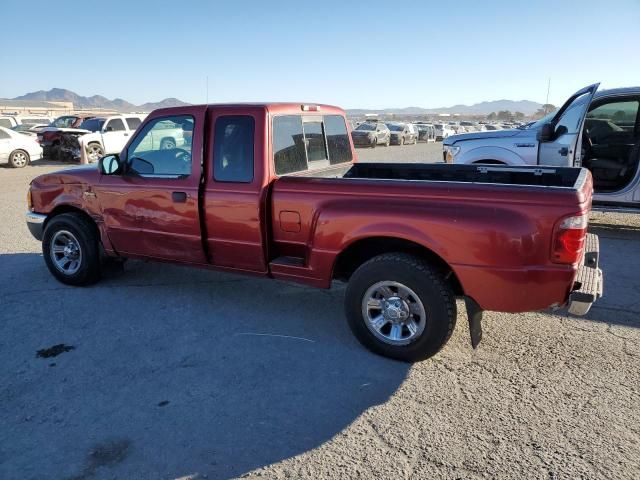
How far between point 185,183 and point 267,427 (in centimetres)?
240

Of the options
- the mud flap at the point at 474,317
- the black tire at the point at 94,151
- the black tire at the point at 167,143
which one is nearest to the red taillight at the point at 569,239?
the mud flap at the point at 474,317

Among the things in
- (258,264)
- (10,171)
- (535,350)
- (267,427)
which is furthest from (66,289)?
(10,171)

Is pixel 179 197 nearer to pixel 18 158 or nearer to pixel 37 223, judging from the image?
pixel 37 223

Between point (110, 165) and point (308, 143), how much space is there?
1964 millimetres

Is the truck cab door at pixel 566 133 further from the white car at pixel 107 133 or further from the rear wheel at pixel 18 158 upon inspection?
the rear wheel at pixel 18 158

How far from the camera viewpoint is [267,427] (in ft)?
9.91

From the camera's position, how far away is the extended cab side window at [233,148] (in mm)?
4273

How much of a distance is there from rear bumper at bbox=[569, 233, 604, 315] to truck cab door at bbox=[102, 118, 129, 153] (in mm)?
17406

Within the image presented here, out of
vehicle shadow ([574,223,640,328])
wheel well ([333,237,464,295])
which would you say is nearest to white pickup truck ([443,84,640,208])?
vehicle shadow ([574,223,640,328])

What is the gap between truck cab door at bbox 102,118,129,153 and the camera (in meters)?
18.3

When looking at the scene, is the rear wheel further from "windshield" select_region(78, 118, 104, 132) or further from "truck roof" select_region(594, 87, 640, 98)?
"truck roof" select_region(594, 87, 640, 98)

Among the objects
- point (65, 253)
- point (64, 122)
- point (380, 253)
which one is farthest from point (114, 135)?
point (380, 253)

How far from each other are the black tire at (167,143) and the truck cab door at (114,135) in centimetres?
1461

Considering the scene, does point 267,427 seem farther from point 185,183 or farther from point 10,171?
point 10,171
